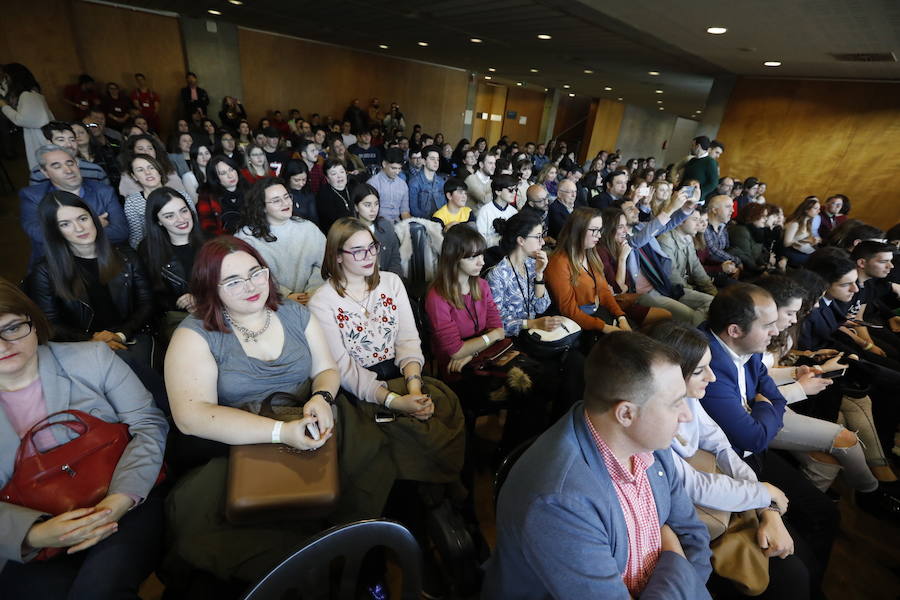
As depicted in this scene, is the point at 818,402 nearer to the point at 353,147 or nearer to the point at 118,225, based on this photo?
the point at 118,225

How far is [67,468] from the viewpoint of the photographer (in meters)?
1.25

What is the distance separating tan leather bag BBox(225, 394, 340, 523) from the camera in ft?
4.13

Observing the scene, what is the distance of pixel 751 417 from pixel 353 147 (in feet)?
29.2

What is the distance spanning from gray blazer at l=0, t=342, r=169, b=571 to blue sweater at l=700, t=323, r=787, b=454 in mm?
2317

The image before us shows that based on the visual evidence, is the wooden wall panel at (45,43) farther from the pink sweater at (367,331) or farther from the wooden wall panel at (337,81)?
the pink sweater at (367,331)

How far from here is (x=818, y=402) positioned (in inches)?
102

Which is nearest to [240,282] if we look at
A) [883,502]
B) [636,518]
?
[636,518]

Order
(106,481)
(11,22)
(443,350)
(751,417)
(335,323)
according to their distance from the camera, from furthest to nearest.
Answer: (11,22), (443,350), (335,323), (751,417), (106,481)

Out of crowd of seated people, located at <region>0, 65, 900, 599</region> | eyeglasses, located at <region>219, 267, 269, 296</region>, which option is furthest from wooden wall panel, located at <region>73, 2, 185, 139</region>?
eyeglasses, located at <region>219, 267, 269, 296</region>

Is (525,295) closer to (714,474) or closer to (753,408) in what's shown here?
(753,408)

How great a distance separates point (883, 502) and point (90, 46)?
14294 millimetres

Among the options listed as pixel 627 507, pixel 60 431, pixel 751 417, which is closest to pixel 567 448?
pixel 627 507

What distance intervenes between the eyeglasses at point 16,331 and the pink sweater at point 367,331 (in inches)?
39.6

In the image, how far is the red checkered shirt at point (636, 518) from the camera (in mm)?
1194
